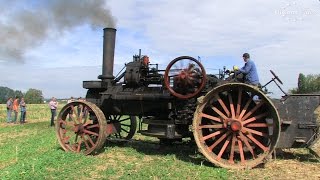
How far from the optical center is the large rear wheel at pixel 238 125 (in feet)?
25.4

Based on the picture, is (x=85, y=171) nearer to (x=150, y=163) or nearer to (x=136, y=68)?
→ (x=150, y=163)

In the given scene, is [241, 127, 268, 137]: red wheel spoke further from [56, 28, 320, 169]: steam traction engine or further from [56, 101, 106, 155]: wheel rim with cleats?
[56, 101, 106, 155]: wheel rim with cleats

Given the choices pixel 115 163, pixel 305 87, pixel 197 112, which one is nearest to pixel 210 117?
pixel 197 112

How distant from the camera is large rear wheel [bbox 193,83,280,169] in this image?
7747 mm

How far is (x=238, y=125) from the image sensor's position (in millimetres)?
7895

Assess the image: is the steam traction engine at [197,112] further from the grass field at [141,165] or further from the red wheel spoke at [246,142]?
the grass field at [141,165]

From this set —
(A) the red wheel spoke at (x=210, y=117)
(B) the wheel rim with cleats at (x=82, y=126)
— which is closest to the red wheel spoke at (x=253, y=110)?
(A) the red wheel spoke at (x=210, y=117)

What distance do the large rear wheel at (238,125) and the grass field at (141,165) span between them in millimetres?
312

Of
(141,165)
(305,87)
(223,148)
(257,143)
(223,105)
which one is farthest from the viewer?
(305,87)

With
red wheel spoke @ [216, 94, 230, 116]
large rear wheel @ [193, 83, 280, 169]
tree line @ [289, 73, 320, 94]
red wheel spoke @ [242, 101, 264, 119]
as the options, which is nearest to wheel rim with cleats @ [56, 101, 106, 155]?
large rear wheel @ [193, 83, 280, 169]

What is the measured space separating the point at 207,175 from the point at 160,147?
9.98 ft

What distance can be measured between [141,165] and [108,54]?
11.6 ft

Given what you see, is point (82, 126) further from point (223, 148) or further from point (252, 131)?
point (252, 131)

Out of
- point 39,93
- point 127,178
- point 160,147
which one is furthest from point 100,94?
point 39,93
